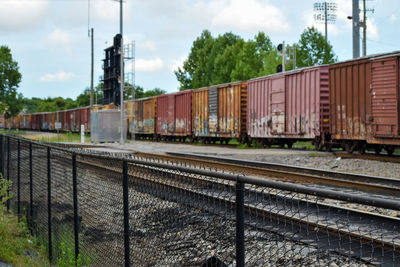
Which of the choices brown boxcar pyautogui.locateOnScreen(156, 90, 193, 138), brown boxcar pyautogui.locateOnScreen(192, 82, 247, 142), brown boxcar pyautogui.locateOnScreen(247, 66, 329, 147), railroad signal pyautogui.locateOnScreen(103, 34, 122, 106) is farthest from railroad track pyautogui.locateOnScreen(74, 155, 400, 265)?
brown boxcar pyautogui.locateOnScreen(156, 90, 193, 138)

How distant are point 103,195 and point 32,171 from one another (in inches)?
170

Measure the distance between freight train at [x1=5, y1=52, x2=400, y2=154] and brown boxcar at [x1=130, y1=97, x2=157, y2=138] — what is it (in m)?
3.49

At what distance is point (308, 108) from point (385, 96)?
182 inches

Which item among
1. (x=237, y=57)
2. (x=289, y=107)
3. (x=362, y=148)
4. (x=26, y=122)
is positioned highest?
(x=237, y=57)

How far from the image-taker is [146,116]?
3875 cm

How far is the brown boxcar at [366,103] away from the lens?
50.4 ft

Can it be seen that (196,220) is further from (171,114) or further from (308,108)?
(171,114)

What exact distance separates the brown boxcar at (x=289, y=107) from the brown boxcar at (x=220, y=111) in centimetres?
75

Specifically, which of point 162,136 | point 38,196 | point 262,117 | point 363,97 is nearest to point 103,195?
point 38,196

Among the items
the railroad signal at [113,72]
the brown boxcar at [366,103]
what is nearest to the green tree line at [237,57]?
the railroad signal at [113,72]

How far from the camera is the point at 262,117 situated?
23.3 meters

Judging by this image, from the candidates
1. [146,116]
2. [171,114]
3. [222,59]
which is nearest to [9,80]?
[222,59]

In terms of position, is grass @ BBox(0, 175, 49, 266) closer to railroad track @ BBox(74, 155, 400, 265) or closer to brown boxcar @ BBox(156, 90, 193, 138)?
railroad track @ BBox(74, 155, 400, 265)

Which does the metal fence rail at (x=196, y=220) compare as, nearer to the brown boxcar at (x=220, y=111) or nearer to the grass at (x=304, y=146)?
the grass at (x=304, y=146)
